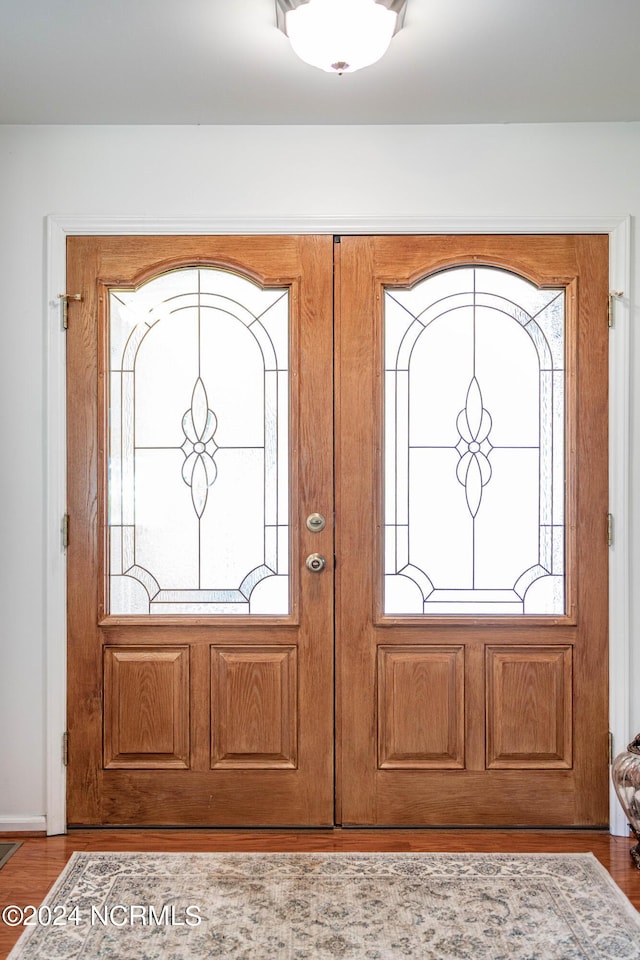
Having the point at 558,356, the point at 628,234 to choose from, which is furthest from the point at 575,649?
the point at 628,234

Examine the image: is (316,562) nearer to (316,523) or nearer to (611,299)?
(316,523)

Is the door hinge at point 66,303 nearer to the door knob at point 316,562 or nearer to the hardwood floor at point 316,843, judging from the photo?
the door knob at point 316,562

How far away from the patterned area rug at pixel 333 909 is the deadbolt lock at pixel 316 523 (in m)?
1.11

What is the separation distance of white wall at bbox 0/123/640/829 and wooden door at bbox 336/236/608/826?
0.17 m

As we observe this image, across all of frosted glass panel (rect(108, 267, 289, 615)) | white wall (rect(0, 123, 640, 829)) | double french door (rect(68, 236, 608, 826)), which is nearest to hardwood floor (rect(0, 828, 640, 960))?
double french door (rect(68, 236, 608, 826))

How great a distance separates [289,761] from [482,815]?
0.73 metres

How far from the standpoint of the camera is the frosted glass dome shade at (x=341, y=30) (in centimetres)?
204

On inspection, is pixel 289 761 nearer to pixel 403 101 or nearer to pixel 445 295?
pixel 445 295

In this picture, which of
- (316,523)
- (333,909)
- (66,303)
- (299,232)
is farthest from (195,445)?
(333,909)

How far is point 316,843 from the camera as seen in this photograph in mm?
2740

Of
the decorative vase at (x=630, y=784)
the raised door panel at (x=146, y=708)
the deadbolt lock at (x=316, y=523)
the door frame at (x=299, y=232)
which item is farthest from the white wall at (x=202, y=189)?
the deadbolt lock at (x=316, y=523)

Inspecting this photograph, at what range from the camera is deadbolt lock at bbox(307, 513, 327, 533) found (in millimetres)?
2867

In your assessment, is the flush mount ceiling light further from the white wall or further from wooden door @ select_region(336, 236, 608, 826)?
wooden door @ select_region(336, 236, 608, 826)

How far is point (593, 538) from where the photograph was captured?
287 cm
